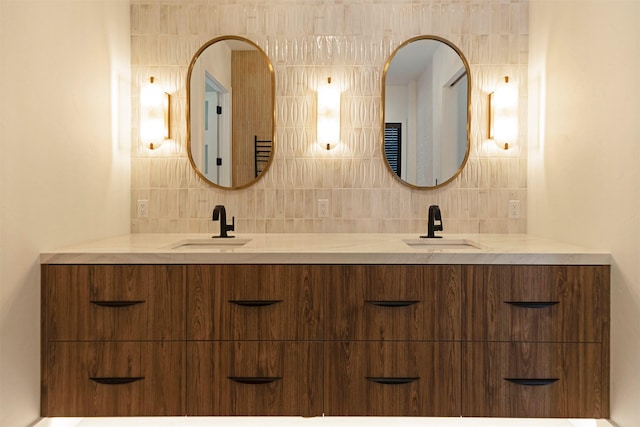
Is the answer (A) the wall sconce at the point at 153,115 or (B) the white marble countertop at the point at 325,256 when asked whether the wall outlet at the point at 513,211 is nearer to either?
(B) the white marble countertop at the point at 325,256

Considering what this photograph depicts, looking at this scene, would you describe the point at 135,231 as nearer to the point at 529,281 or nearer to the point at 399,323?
the point at 399,323

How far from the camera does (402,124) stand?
2.93 m

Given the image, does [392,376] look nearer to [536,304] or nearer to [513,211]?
[536,304]

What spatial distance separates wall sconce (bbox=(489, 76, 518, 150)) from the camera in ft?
9.52

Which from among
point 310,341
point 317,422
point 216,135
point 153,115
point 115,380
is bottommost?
point 317,422

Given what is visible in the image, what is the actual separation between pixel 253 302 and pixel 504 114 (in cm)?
176

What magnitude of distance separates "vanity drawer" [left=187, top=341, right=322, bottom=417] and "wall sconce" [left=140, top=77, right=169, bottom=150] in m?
1.33

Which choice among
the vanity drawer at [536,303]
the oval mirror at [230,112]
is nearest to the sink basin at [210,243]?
the oval mirror at [230,112]

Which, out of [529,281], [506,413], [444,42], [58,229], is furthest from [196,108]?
[506,413]

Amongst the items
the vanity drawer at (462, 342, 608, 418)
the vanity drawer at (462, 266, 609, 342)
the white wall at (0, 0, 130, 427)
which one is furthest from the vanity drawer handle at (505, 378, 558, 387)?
the white wall at (0, 0, 130, 427)

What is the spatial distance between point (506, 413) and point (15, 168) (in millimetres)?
2045

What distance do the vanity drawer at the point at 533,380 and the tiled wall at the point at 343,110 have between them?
3.33 ft

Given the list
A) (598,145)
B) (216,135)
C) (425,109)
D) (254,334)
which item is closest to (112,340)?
(254,334)

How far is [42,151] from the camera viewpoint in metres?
2.03
